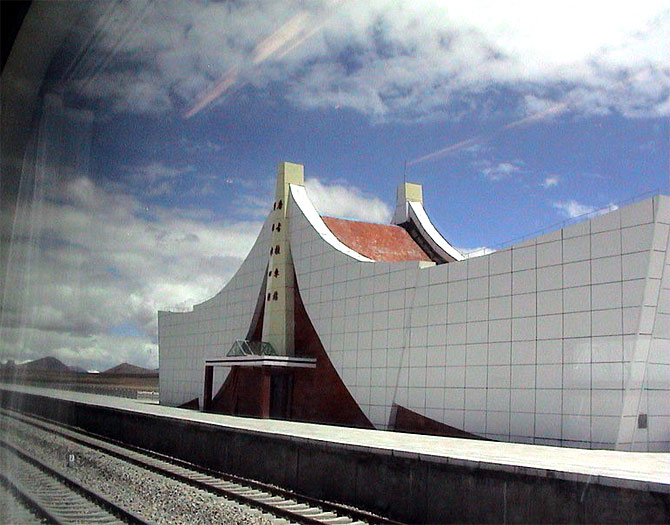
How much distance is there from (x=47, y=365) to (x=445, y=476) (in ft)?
14.4

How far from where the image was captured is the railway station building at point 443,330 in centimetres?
1183

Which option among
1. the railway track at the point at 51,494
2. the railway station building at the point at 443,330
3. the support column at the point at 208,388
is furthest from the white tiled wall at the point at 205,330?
the railway track at the point at 51,494

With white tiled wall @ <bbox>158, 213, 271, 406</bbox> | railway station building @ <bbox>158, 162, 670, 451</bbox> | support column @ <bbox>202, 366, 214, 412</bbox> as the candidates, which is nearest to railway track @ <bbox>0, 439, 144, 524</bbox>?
railway station building @ <bbox>158, 162, 670, 451</bbox>

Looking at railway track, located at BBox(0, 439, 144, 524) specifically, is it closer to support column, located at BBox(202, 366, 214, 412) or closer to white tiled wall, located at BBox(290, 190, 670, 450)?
white tiled wall, located at BBox(290, 190, 670, 450)

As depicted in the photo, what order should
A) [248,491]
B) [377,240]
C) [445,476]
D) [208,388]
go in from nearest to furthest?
1. [445,476]
2. [248,491]
3. [377,240]
4. [208,388]

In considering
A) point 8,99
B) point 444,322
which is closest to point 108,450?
point 444,322

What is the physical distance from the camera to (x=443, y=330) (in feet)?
52.7

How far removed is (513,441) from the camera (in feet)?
45.1

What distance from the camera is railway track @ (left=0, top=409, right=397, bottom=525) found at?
809 cm

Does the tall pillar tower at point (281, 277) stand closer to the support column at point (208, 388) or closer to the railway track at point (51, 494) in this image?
the support column at point (208, 388)

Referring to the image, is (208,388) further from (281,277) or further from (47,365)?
(47,365)

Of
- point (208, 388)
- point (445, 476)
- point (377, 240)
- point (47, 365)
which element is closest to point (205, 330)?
point (208, 388)

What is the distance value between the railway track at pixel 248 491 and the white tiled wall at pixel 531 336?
15.6ft

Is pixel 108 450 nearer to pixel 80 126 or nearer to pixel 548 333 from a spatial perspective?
pixel 548 333
